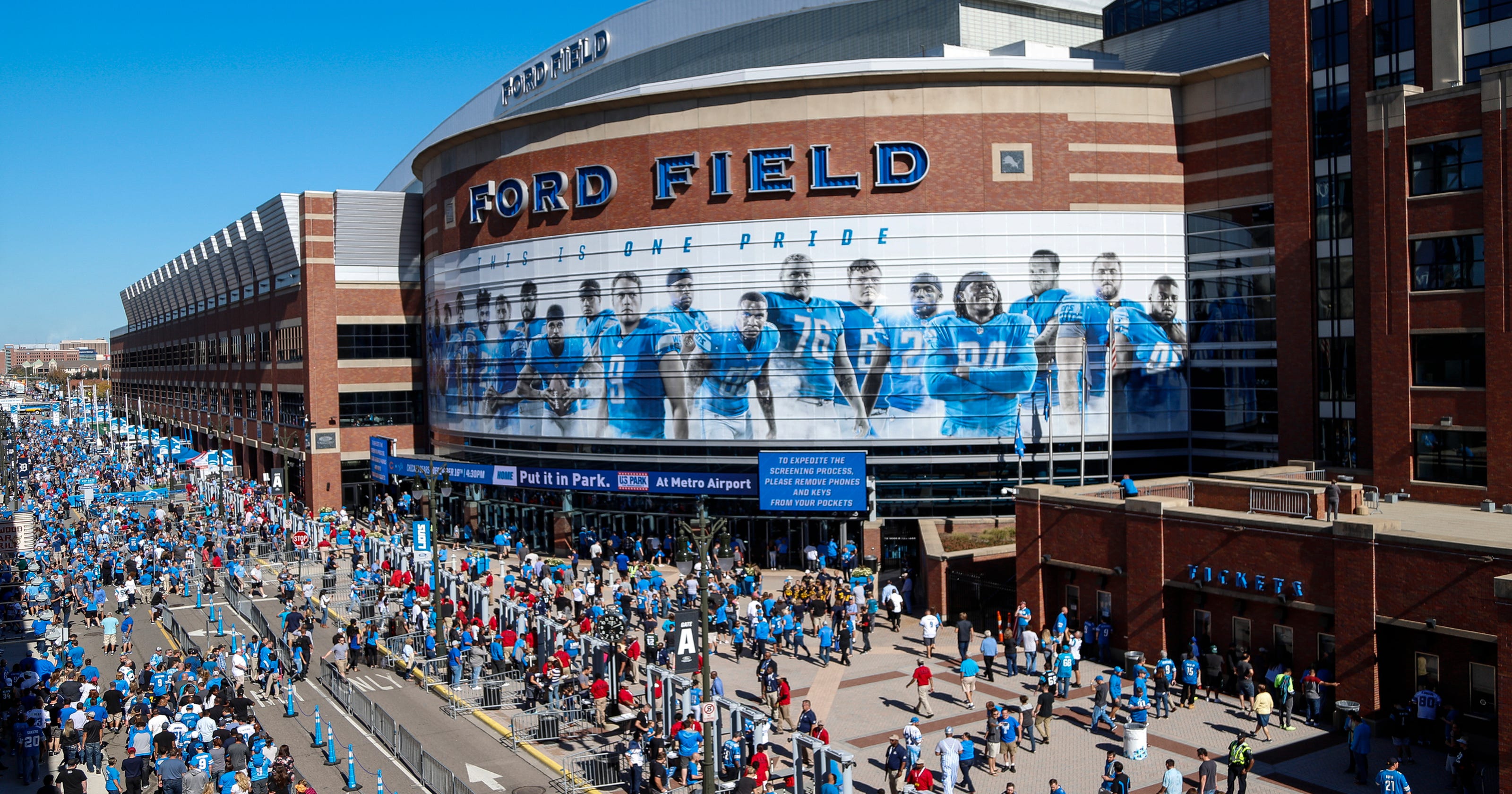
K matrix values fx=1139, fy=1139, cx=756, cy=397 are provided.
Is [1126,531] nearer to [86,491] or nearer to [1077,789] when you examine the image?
[1077,789]

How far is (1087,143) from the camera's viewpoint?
50.9 meters

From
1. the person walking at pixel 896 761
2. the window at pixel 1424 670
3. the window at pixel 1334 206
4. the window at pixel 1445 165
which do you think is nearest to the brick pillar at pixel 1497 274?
the window at pixel 1445 165

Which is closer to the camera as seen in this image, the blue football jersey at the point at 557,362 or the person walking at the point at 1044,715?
the person walking at the point at 1044,715

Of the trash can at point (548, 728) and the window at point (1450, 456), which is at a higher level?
the window at point (1450, 456)

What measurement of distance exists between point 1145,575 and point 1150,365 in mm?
20575

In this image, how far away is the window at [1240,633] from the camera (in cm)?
3064

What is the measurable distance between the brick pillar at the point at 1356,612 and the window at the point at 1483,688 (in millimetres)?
1963

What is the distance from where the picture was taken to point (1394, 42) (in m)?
42.9

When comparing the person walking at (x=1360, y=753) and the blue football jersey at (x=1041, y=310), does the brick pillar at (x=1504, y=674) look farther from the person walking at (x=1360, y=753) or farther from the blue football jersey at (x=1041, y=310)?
the blue football jersey at (x=1041, y=310)

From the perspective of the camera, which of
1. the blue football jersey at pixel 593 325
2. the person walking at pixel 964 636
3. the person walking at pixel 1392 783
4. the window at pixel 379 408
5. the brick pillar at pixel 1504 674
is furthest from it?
the window at pixel 379 408

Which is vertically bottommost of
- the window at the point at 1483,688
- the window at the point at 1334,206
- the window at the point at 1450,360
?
the window at the point at 1483,688

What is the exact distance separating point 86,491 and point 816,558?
156 feet

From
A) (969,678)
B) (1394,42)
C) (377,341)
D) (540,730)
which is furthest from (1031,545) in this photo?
(377,341)

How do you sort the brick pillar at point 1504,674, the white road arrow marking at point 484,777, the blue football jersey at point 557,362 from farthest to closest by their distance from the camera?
the blue football jersey at point 557,362
the white road arrow marking at point 484,777
the brick pillar at point 1504,674
